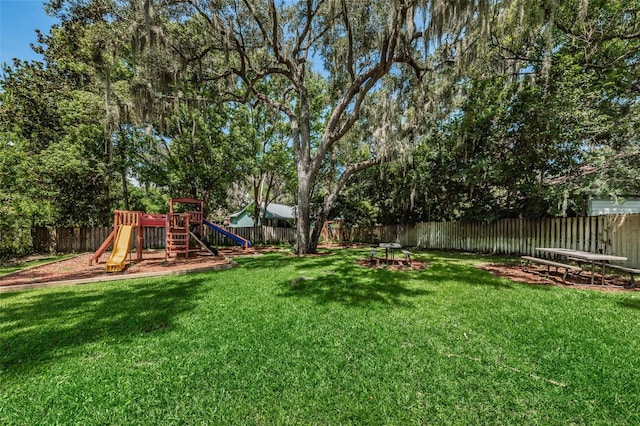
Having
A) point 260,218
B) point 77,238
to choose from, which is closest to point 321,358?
point 77,238

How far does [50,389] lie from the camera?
71.6 inches

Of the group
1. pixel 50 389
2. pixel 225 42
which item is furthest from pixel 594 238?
pixel 225 42

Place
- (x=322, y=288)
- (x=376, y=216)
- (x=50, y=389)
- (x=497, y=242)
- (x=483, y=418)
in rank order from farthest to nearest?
(x=376, y=216), (x=497, y=242), (x=322, y=288), (x=50, y=389), (x=483, y=418)

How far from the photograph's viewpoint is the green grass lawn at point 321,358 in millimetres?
1624

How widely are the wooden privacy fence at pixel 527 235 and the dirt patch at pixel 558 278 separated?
1.51 metres

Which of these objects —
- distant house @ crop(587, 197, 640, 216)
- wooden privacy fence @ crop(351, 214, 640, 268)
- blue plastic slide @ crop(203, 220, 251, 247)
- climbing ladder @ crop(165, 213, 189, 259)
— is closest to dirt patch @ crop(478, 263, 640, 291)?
wooden privacy fence @ crop(351, 214, 640, 268)

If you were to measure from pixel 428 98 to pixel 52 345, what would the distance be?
11.5 metres

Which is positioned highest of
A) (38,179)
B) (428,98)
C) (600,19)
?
(600,19)

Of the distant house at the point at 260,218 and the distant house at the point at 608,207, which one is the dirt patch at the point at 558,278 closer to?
the distant house at the point at 608,207

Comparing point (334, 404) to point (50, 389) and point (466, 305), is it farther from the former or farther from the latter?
point (466, 305)

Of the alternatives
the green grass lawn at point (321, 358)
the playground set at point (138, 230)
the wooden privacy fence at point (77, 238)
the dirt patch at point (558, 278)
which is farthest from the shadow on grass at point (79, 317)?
the dirt patch at point (558, 278)

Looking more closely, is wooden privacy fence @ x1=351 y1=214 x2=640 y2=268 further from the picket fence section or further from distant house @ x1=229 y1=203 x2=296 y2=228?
distant house @ x1=229 y1=203 x2=296 y2=228

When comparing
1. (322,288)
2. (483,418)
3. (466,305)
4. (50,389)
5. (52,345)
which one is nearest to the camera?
(483,418)

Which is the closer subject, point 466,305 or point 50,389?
point 50,389
